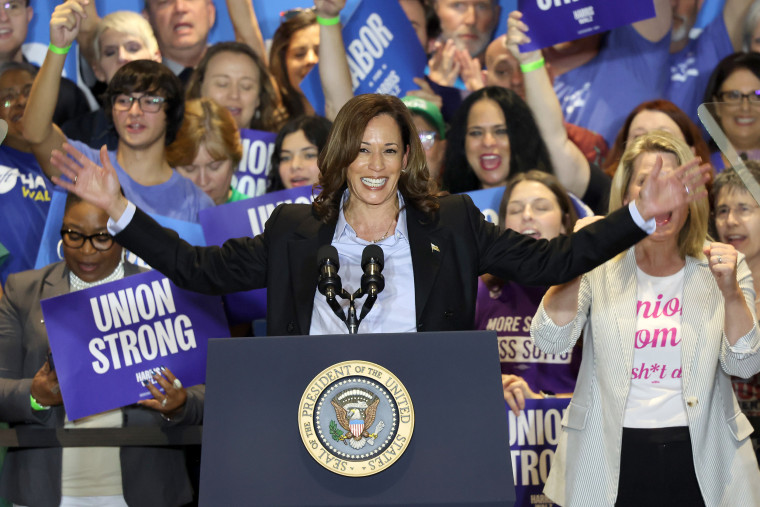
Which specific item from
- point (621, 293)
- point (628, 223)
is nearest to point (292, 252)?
point (628, 223)

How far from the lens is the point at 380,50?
216 inches

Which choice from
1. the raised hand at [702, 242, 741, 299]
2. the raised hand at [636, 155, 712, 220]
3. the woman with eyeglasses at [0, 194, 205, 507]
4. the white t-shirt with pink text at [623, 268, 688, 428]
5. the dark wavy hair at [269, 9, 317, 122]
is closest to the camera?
the raised hand at [636, 155, 712, 220]

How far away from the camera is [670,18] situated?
559cm

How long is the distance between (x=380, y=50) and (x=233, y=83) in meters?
0.90

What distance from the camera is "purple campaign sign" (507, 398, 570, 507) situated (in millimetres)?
3891

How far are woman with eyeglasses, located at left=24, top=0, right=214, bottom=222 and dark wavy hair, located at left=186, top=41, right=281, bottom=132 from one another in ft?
1.96

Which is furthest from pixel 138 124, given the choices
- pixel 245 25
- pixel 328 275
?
pixel 328 275

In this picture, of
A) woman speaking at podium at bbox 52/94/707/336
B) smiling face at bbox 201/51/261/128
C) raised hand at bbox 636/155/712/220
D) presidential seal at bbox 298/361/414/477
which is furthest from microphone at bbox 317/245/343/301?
smiling face at bbox 201/51/261/128

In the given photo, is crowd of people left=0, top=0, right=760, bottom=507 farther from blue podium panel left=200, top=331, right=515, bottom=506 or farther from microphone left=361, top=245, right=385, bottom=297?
blue podium panel left=200, top=331, right=515, bottom=506

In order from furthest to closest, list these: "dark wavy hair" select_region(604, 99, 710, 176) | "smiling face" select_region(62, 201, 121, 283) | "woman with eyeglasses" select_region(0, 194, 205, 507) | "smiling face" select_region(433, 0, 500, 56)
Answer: "smiling face" select_region(433, 0, 500, 56) < "dark wavy hair" select_region(604, 99, 710, 176) < "smiling face" select_region(62, 201, 121, 283) < "woman with eyeglasses" select_region(0, 194, 205, 507)

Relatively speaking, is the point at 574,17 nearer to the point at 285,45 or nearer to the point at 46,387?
the point at 285,45

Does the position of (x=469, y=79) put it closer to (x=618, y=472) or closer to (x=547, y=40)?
(x=547, y=40)

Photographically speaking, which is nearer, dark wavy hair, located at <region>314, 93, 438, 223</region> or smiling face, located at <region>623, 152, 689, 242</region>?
dark wavy hair, located at <region>314, 93, 438, 223</region>

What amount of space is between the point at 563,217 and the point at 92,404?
231 centimetres
